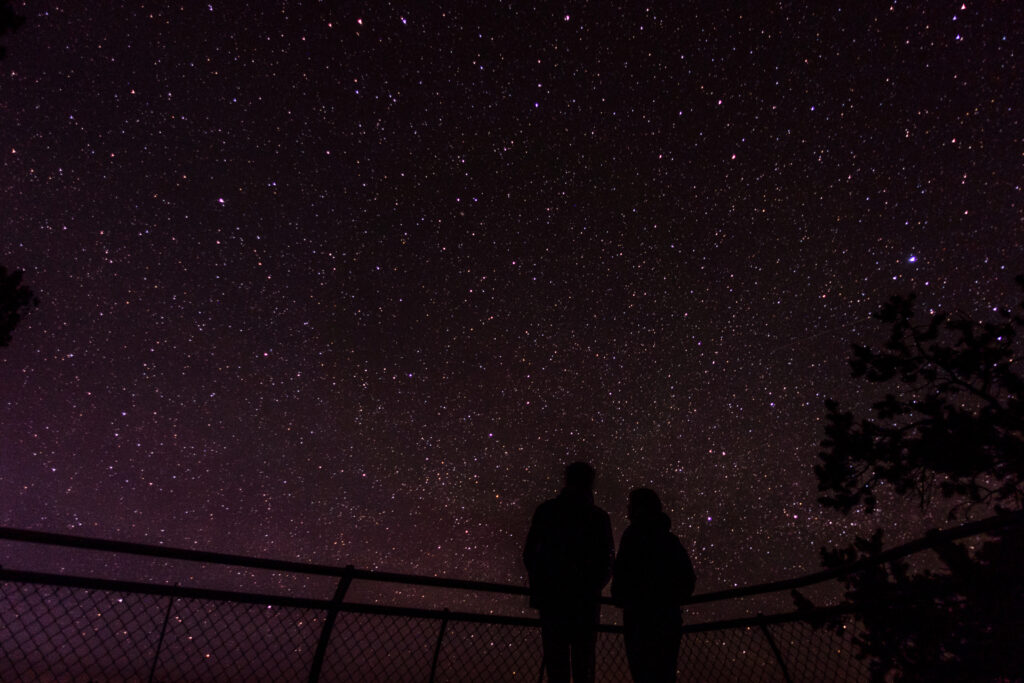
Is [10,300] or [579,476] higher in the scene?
[10,300]

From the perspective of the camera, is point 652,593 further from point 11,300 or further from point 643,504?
point 11,300

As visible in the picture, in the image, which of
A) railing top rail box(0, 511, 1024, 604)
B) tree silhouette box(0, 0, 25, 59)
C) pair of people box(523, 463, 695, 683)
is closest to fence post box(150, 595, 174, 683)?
railing top rail box(0, 511, 1024, 604)

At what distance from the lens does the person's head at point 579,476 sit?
160 inches

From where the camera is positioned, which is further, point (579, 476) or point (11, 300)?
point (11, 300)

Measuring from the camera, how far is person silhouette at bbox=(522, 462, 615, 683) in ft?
11.8

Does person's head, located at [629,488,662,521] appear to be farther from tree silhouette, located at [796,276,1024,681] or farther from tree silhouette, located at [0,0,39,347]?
tree silhouette, located at [0,0,39,347]

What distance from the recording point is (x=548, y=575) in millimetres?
3723

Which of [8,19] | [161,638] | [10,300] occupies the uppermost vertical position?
[8,19]

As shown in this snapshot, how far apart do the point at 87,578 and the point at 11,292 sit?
561cm

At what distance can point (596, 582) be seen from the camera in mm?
3734

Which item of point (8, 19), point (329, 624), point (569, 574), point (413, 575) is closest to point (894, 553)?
point (569, 574)

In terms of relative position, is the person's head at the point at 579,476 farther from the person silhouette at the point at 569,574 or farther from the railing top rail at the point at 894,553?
the railing top rail at the point at 894,553

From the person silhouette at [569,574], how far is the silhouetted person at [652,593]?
0.16 metres

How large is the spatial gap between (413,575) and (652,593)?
1755mm
